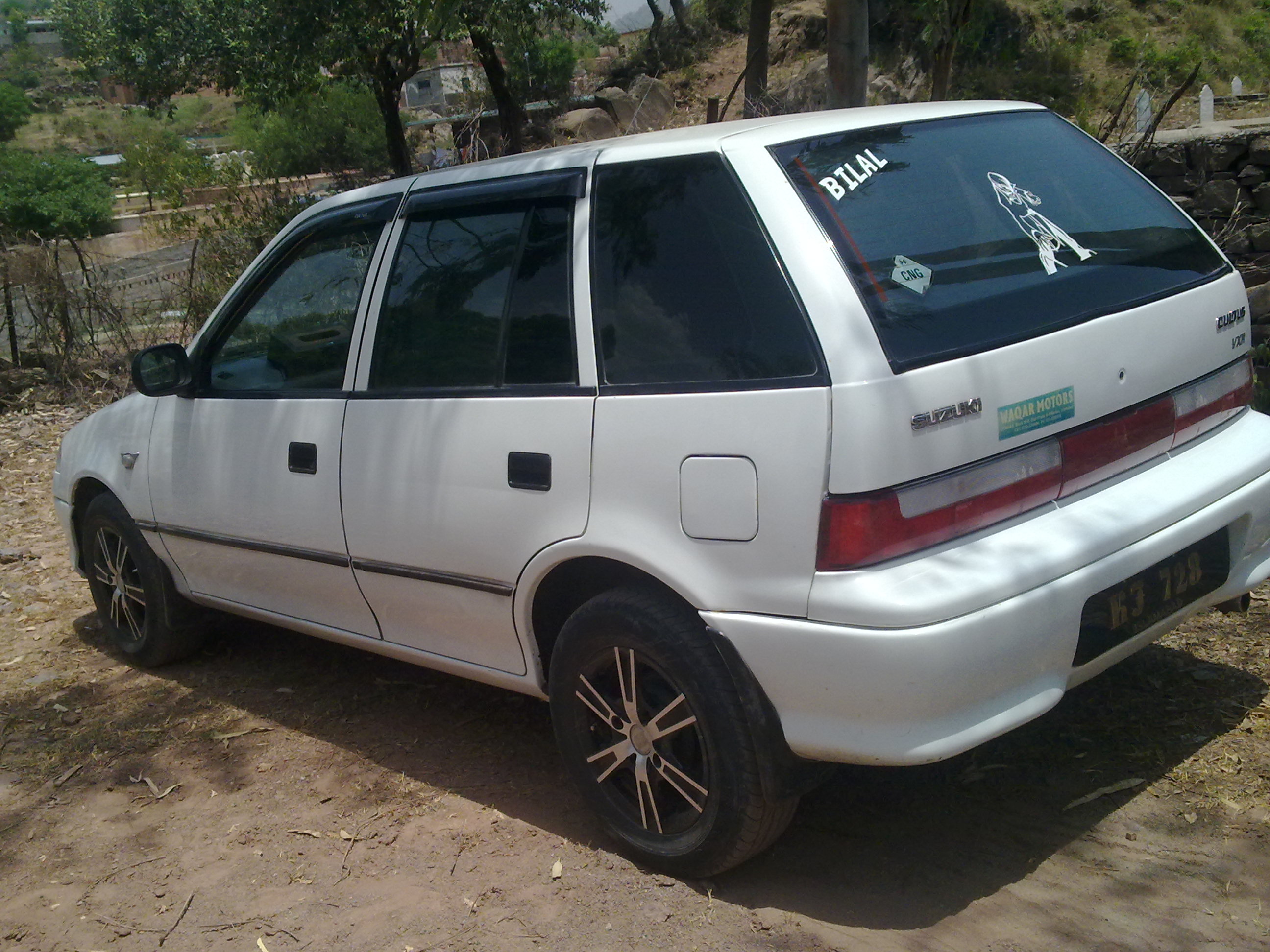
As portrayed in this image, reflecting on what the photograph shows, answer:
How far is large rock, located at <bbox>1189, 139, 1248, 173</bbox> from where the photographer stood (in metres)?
6.27

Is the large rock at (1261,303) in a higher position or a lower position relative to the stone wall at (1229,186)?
lower

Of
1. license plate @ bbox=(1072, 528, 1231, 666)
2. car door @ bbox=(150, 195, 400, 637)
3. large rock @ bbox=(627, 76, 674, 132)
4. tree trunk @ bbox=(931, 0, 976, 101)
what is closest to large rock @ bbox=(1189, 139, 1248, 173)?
tree trunk @ bbox=(931, 0, 976, 101)

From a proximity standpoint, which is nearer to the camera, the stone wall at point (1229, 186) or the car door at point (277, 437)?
the car door at point (277, 437)

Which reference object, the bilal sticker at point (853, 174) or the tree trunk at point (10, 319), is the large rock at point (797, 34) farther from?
the bilal sticker at point (853, 174)

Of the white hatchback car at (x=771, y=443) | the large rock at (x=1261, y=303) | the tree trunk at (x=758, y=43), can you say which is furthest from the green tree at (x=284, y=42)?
the white hatchback car at (x=771, y=443)

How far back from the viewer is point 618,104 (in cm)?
3269

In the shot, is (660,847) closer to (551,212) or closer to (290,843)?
(290,843)

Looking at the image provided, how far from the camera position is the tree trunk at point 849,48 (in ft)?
20.9

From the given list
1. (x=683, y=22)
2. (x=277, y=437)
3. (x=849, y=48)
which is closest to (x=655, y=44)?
(x=683, y=22)

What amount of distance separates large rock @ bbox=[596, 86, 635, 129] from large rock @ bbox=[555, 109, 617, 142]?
0.93 metres

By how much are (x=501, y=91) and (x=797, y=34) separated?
17.5 meters

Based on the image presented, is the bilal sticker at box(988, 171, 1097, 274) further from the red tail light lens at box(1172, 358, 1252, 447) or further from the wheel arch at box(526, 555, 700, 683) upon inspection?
the wheel arch at box(526, 555, 700, 683)

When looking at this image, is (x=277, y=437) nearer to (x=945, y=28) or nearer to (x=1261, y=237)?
(x=945, y=28)

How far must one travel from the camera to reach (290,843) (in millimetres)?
3555
